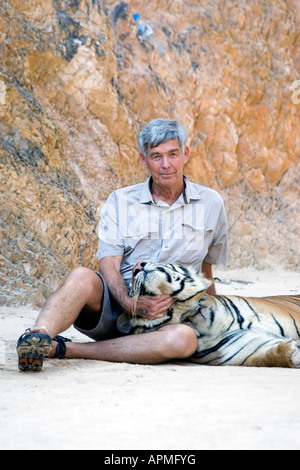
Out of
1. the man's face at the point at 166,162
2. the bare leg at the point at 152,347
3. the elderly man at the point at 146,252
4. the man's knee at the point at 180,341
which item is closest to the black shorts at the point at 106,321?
the elderly man at the point at 146,252

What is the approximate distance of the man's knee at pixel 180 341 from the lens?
10.6 ft

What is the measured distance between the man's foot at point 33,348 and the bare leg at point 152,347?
45cm

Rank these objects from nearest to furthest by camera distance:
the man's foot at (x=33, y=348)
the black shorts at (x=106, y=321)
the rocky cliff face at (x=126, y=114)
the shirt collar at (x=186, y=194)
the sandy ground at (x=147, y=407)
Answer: the sandy ground at (x=147, y=407) → the man's foot at (x=33, y=348) → the black shorts at (x=106, y=321) → the shirt collar at (x=186, y=194) → the rocky cliff face at (x=126, y=114)

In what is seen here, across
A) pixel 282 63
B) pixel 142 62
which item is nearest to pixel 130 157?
pixel 142 62

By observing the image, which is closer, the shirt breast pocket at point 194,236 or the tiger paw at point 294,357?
the tiger paw at point 294,357

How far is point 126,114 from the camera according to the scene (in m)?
7.83

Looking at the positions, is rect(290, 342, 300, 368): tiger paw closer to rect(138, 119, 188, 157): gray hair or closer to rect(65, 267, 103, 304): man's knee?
rect(65, 267, 103, 304): man's knee

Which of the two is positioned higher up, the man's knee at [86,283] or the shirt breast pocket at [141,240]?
the shirt breast pocket at [141,240]

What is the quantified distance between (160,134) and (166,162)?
0.58ft

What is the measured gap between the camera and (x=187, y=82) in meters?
8.88

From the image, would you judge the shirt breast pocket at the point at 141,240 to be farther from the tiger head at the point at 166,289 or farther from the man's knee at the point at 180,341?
the man's knee at the point at 180,341

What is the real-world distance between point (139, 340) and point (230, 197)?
6.11 m

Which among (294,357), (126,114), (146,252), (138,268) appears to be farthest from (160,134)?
(126,114)

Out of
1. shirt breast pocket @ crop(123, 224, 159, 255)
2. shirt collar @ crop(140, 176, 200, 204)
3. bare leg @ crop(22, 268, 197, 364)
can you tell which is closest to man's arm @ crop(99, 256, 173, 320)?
bare leg @ crop(22, 268, 197, 364)
